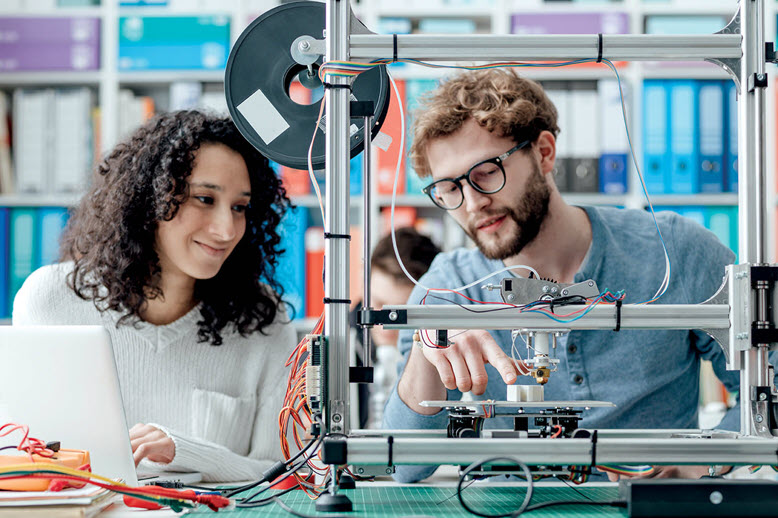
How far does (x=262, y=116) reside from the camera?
109 centimetres

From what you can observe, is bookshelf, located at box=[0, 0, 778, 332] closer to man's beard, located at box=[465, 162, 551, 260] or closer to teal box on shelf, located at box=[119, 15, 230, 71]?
teal box on shelf, located at box=[119, 15, 230, 71]

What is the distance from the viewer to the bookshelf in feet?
8.39

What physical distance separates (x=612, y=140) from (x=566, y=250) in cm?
107

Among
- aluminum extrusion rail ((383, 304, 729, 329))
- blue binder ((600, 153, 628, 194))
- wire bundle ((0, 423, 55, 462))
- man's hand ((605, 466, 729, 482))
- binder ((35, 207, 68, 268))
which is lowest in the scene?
man's hand ((605, 466, 729, 482))

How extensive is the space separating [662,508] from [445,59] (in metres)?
0.63

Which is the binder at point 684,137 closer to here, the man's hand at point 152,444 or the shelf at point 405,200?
the shelf at point 405,200

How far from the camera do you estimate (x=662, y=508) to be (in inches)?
31.8

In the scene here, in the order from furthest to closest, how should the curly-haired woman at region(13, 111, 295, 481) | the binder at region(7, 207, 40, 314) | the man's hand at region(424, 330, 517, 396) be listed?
the binder at region(7, 207, 40, 314) → the curly-haired woman at region(13, 111, 295, 481) → the man's hand at region(424, 330, 517, 396)

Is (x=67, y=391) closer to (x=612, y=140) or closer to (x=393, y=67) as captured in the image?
(x=393, y=67)

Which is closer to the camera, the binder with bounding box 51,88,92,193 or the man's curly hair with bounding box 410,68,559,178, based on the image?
the man's curly hair with bounding box 410,68,559,178

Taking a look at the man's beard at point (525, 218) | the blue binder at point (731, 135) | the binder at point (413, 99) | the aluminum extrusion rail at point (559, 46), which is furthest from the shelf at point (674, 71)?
the aluminum extrusion rail at point (559, 46)

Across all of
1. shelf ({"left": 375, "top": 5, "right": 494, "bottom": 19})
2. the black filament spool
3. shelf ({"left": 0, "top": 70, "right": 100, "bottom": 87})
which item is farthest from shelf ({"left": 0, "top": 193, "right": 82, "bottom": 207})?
the black filament spool

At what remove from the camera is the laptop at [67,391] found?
0.98 m

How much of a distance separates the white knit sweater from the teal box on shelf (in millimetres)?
1172
